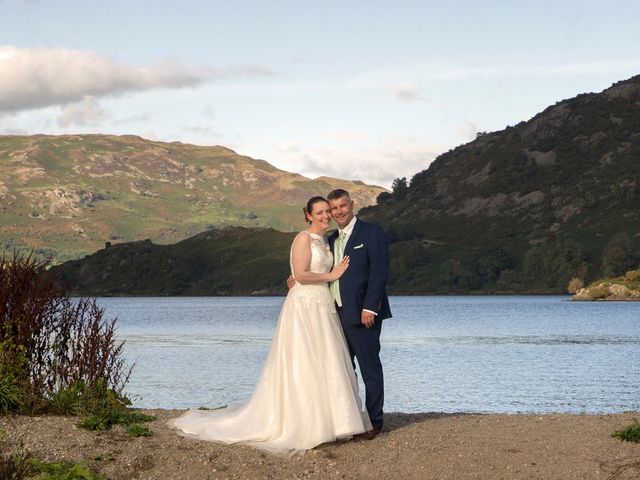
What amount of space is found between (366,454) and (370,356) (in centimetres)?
140

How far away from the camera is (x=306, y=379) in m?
13.8

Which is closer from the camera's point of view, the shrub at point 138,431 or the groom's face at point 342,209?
the shrub at point 138,431

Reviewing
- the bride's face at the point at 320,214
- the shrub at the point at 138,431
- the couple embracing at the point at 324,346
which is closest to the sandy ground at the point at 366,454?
the shrub at the point at 138,431

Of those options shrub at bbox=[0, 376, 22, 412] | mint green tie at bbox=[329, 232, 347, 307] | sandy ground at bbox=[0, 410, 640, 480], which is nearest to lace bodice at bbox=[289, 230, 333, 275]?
mint green tie at bbox=[329, 232, 347, 307]

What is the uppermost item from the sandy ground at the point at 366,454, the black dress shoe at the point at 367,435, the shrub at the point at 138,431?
the shrub at the point at 138,431

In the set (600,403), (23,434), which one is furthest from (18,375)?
(600,403)

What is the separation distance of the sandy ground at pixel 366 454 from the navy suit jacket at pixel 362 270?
1897mm

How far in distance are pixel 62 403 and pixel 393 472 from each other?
5.48 metres

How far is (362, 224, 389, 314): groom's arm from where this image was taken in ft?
45.0

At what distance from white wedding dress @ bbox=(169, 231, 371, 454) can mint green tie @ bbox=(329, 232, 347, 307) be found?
0.29ft

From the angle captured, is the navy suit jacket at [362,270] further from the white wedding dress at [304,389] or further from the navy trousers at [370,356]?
the white wedding dress at [304,389]

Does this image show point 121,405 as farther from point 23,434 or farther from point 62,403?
point 23,434

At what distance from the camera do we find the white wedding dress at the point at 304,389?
13570mm

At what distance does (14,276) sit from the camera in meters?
15.4
